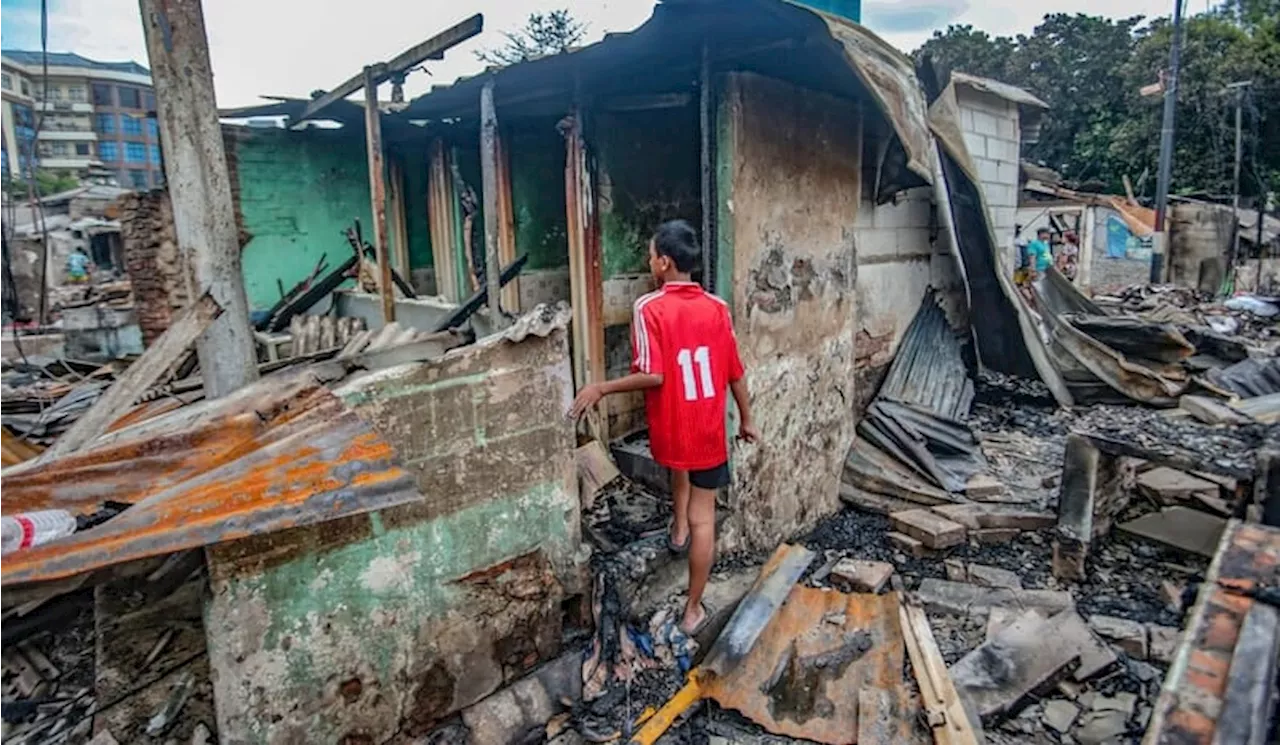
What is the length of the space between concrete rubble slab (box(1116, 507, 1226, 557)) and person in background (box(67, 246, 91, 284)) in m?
19.8

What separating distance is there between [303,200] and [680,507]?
23.4 feet

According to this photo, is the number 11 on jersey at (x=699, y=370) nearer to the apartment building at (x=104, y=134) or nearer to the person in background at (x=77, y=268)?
the person in background at (x=77, y=268)

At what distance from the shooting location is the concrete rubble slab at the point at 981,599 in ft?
12.9

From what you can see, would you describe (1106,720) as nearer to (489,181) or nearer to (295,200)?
(489,181)

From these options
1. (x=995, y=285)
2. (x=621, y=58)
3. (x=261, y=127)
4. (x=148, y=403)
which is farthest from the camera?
(x=261, y=127)

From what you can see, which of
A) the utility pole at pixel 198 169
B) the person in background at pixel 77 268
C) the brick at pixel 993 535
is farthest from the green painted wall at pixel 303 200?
the person in background at pixel 77 268

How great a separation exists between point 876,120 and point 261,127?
6857mm

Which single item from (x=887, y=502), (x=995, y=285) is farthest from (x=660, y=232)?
(x=995, y=285)

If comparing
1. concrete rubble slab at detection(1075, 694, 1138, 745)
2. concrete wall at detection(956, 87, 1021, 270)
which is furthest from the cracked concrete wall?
concrete wall at detection(956, 87, 1021, 270)

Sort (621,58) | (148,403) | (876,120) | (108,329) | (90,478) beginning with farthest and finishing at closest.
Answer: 1. (108,329)
2. (876,120)
3. (621,58)
4. (148,403)
5. (90,478)

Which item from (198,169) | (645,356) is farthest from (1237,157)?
(198,169)

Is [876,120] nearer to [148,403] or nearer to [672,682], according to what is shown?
[672,682]

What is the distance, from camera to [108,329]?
9.81 metres

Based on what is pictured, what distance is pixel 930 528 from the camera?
4605mm
